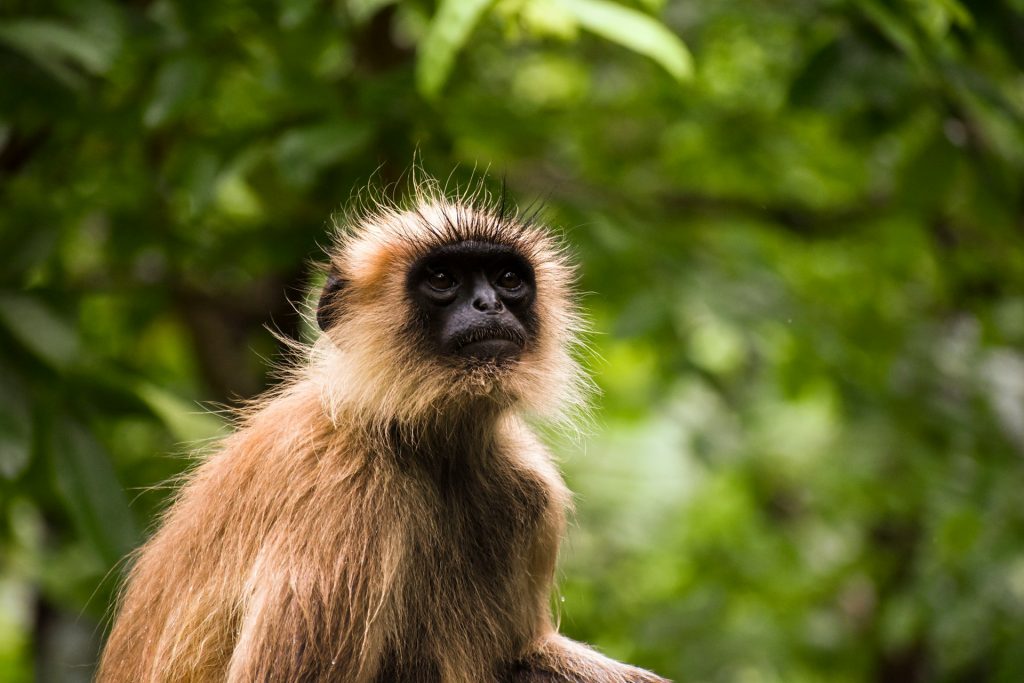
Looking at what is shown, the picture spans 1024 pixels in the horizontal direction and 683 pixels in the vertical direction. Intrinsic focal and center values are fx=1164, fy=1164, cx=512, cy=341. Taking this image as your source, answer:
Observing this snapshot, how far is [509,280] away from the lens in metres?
5.45

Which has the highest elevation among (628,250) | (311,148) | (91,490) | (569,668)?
(311,148)

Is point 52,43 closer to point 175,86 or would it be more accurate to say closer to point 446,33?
point 175,86

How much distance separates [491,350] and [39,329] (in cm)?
208

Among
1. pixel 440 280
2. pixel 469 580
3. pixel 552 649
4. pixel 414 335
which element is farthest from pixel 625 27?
→ pixel 552 649

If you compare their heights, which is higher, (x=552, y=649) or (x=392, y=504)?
(x=392, y=504)

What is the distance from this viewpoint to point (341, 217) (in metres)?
6.97

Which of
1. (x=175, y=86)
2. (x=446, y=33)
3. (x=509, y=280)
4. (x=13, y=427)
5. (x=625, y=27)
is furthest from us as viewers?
(x=175, y=86)

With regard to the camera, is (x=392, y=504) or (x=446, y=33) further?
(x=392, y=504)

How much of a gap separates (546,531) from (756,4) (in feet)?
13.5

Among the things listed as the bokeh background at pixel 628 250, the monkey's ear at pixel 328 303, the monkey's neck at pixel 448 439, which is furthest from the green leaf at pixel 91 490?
the monkey's neck at pixel 448 439

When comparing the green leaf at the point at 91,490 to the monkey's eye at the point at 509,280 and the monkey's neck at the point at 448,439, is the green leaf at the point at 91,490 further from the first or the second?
the monkey's eye at the point at 509,280

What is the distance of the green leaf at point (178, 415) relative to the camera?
6375 mm

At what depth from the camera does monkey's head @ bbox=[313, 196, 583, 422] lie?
517cm

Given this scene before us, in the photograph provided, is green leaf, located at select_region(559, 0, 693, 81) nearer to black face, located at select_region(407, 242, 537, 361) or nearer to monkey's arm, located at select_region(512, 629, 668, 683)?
black face, located at select_region(407, 242, 537, 361)
